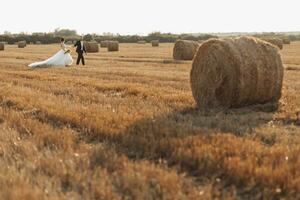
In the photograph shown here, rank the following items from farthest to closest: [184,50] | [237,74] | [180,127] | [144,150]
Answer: [184,50] → [237,74] → [180,127] → [144,150]

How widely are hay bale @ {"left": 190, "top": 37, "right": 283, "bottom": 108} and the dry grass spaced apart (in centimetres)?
35

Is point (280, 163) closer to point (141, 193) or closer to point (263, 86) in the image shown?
point (141, 193)

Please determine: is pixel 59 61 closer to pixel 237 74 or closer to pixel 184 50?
pixel 184 50

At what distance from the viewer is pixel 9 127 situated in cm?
873

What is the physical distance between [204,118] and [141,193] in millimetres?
4341

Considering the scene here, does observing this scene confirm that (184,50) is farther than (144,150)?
Yes

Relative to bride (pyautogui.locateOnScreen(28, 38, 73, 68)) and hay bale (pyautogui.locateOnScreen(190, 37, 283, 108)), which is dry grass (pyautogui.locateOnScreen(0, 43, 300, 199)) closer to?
hay bale (pyautogui.locateOnScreen(190, 37, 283, 108))

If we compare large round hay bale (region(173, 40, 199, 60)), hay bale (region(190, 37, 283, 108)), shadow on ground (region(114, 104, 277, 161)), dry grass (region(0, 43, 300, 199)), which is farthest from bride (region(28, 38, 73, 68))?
shadow on ground (region(114, 104, 277, 161))

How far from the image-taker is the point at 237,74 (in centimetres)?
1048

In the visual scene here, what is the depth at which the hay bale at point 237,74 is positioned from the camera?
1057 centimetres

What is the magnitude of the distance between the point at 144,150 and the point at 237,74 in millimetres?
4237

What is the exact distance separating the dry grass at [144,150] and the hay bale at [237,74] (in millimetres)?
348

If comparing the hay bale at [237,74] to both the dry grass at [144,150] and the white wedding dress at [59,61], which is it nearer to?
the dry grass at [144,150]

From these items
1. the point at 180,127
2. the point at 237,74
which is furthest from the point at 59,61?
the point at 180,127
